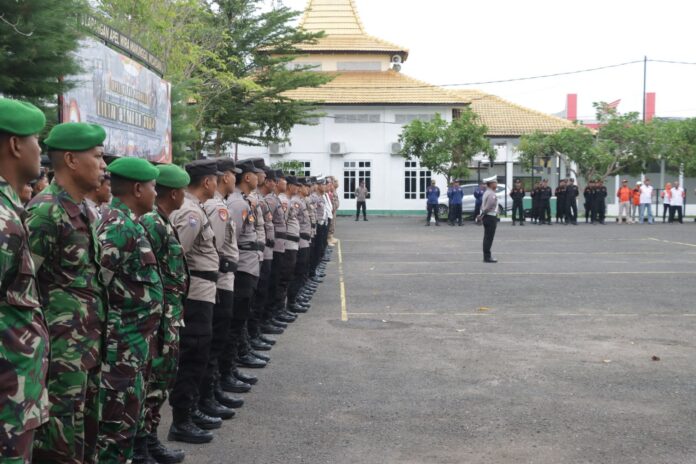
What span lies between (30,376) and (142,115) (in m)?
10.6

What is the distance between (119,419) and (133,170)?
1.32 meters

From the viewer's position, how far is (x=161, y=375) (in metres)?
4.79

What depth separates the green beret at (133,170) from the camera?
4.48 m

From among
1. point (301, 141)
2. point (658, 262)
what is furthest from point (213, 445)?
point (301, 141)

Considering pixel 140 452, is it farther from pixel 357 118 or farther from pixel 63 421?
pixel 357 118

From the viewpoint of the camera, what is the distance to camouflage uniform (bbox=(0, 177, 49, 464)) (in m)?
2.57

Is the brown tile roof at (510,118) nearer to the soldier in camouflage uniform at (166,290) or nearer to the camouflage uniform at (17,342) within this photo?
the soldier in camouflage uniform at (166,290)

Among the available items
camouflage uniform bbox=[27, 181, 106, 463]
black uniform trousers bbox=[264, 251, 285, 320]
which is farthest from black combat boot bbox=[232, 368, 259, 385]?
camouflage uniform bbox=[27, 181, 106, 463]

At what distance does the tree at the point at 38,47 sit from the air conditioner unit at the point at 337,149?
34462 millimetres

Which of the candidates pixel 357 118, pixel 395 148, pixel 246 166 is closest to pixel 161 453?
pixel 246 166

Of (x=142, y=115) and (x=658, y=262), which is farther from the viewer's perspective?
(x=658, y=262)

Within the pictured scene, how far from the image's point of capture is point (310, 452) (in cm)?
526

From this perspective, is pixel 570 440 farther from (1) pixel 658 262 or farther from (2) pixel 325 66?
(2) pixel 325 66

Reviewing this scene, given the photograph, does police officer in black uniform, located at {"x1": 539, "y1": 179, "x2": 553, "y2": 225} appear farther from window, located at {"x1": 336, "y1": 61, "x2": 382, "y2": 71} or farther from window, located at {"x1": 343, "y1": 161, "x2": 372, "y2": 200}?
window, located at {"x1": 336, "y1": 61, "x2": 382, "y2": 71}
